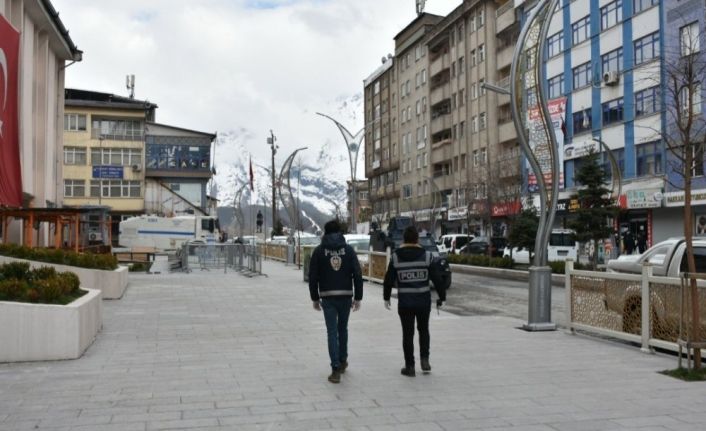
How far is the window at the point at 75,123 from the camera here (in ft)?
227

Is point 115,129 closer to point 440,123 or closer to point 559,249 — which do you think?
point 440,123

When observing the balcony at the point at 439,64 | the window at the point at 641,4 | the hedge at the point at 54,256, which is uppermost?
the balcony at the point at 439,64

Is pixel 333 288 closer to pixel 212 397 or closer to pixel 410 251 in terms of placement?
pixel 410 251

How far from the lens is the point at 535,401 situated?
6613 mm

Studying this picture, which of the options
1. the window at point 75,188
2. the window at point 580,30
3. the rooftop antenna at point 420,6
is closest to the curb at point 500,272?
the window at point 580,30

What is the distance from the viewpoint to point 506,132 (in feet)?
174

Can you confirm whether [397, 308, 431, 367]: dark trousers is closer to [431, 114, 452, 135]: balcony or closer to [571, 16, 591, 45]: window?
[571, 16, 591, 45]: window

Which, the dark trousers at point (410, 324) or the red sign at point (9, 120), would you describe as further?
the red sign at point (9, 120)

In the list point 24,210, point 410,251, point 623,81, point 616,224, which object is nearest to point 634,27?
point 623,81

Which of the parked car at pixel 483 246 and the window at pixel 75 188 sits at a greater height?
the window at pixel 75 188

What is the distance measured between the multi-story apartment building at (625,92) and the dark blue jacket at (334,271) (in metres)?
28.1

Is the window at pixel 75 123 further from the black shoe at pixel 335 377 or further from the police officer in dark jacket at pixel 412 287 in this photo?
the black shoe at pixel 335 377

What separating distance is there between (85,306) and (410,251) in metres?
4.58

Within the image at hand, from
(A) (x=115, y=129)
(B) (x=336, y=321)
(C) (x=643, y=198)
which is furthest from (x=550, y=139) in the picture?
(A) (x=115, y=129)
